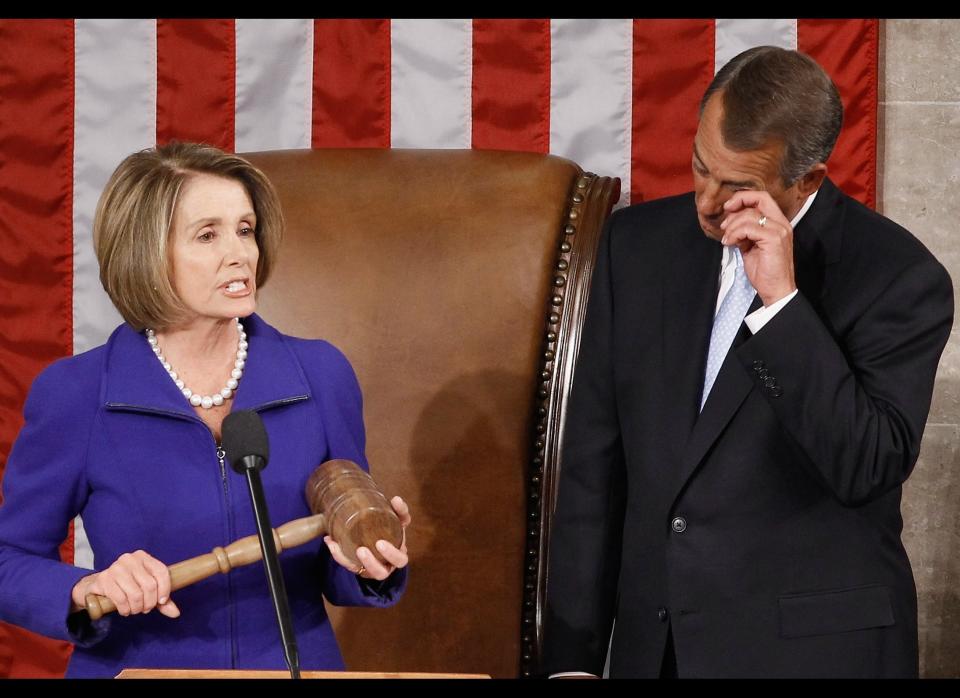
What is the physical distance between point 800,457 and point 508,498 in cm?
107

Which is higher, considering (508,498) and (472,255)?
(472,255)

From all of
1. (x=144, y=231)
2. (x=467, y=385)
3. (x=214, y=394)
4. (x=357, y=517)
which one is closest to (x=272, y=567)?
(x=357, y=517)

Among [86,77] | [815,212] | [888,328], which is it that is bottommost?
[888,328]

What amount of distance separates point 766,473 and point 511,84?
4.96 feet

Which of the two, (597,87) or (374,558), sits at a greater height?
(597,87)

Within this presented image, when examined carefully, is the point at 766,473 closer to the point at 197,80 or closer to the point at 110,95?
the point at 197,80

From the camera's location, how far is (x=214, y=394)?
81.7 inches

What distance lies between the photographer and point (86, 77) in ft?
10.5

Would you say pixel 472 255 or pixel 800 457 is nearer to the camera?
pixel 800 457

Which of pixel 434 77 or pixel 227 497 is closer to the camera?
pixel 227 497
